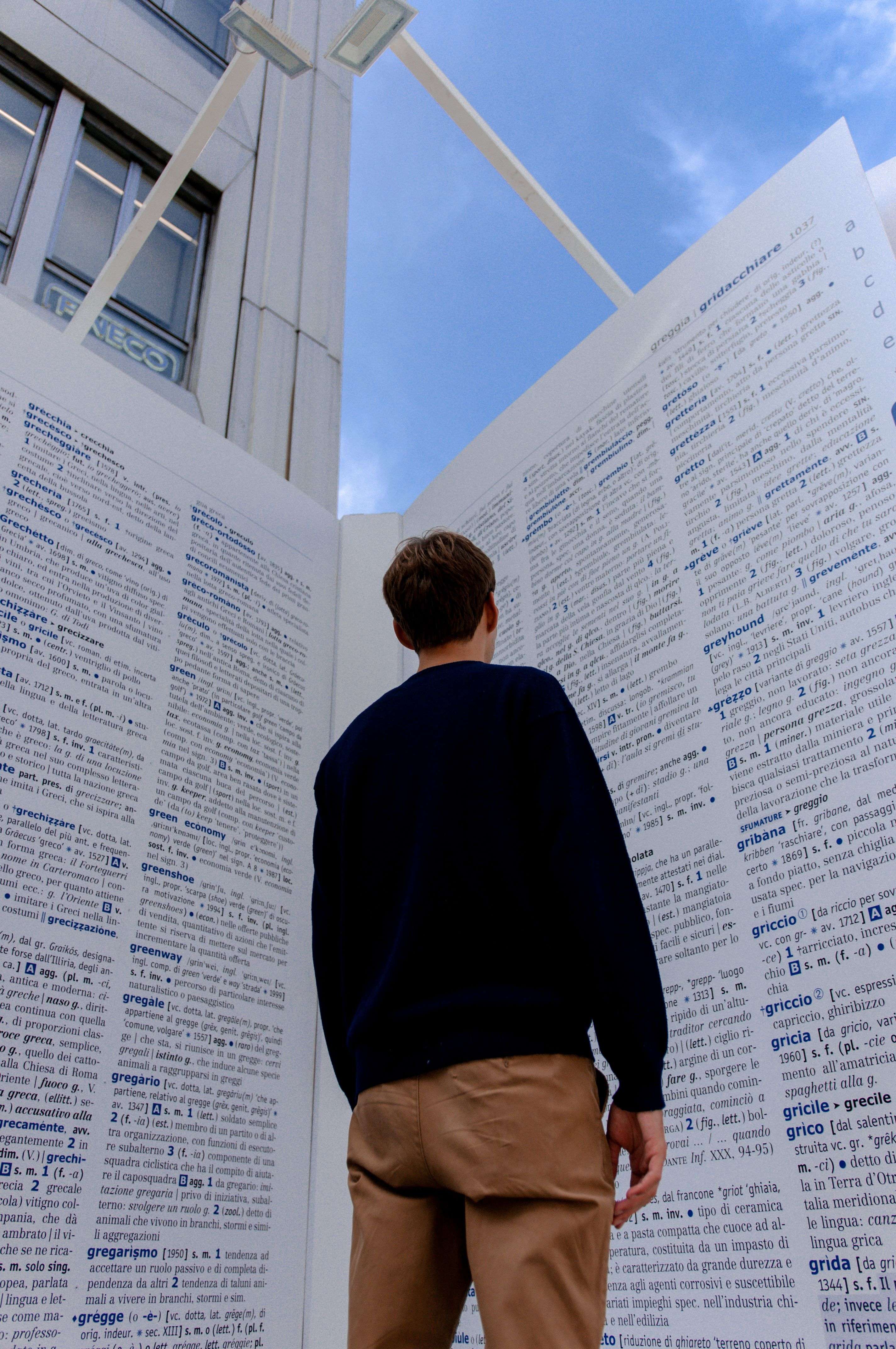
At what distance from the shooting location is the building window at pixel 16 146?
8.96ft

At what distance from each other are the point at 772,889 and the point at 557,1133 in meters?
0.59

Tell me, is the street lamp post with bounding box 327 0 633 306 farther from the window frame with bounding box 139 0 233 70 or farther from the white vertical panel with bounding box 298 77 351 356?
the window frame with bounding box 139 0 233 70

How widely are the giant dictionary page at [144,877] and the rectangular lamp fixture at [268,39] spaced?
0.73m

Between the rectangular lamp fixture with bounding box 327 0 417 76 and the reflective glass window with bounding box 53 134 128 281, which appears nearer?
the rectangular lamp fixture with bounding box 327 0 417 76

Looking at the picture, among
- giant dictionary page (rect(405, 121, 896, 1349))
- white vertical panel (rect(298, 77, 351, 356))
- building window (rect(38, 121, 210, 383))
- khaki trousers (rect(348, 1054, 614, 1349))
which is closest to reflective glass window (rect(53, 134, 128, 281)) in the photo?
building window (rect(38, 121, 210, 383))

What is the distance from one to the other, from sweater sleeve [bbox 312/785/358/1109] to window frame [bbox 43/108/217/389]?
2.16m

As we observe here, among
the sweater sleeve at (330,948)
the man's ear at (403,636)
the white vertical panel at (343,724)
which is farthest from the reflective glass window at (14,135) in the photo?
the sweater sleeve at (330,948)

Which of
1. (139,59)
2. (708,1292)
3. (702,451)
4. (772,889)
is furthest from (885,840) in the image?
(139,59)

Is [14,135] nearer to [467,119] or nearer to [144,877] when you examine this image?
[467,119]

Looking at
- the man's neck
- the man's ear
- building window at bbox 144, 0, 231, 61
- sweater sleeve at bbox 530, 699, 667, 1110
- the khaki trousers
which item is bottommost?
the khaki trousers

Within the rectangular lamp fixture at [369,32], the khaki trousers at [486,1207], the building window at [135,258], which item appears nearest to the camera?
the khaki trousers at [486,1207]

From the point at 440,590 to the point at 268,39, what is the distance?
154 centimetres

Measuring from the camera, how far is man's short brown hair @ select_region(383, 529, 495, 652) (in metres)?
1.02

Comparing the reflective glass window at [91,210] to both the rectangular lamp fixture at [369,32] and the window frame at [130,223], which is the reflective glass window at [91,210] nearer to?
the window frame at [130,223]
